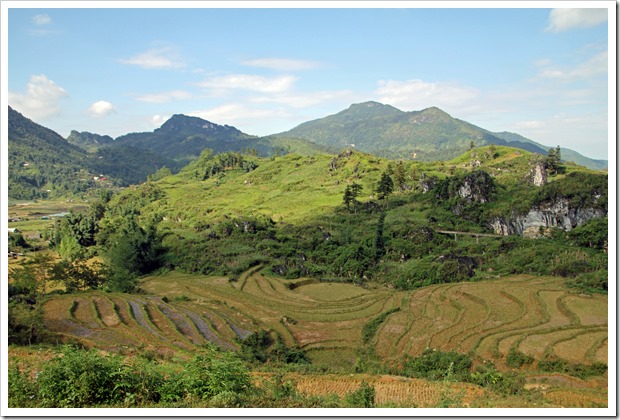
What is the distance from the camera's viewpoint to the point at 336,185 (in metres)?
71.4

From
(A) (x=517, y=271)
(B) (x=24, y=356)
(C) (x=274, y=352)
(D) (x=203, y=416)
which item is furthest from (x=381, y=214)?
(D) (x=203, y=416)

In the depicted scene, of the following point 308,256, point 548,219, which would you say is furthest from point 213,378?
point 548,219

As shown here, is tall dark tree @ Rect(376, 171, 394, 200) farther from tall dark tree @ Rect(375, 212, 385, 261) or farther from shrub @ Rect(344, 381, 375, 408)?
shrub @ Rect(344, 381, 375, 408)

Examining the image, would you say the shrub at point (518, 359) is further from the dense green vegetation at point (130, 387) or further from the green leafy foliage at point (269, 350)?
the dense green vegetation at point (130, 387)

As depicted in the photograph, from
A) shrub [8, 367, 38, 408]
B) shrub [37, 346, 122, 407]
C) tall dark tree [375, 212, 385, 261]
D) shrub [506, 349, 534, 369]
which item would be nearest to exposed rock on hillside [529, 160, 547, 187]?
tall dark tree [375, 212, 385, 261]

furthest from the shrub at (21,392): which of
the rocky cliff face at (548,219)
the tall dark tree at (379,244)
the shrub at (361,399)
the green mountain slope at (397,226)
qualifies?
the rocky cliff face at (548,219)

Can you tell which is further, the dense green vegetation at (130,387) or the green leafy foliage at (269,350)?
the green leafy foliage at (269,350)

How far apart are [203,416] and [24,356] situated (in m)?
10.0

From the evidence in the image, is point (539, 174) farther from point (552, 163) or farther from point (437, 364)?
point (437, 364)

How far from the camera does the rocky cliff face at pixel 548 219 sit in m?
40.8

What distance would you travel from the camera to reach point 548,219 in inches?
1693

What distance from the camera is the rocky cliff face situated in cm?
4078

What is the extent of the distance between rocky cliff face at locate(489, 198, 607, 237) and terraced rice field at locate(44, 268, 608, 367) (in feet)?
38.1

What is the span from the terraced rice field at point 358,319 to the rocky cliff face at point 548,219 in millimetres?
11600
